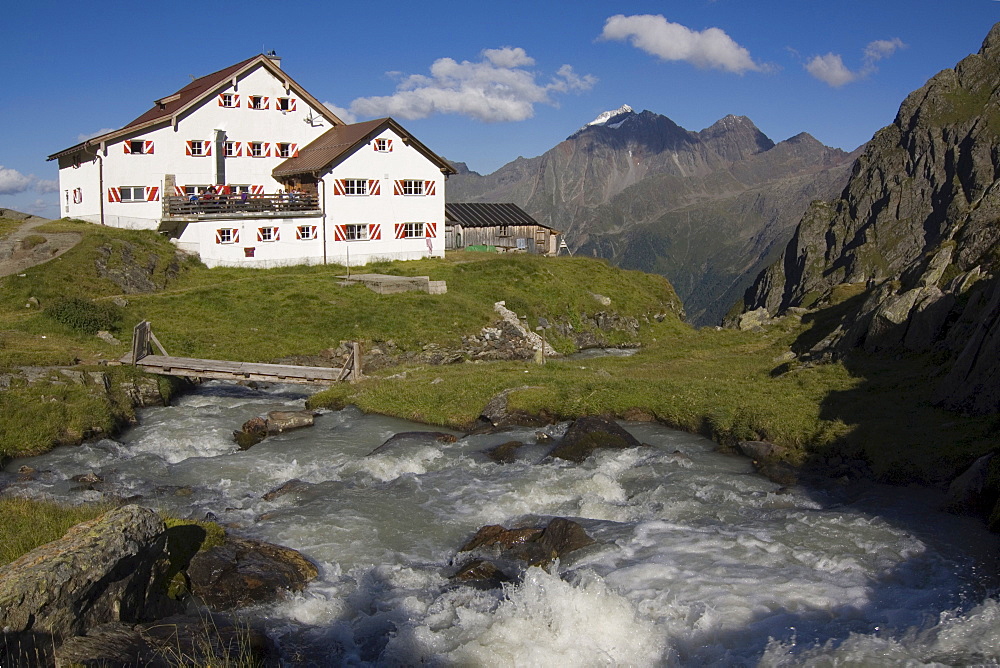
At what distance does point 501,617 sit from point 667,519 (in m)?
6.45

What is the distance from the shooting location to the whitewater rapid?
12.6 metres

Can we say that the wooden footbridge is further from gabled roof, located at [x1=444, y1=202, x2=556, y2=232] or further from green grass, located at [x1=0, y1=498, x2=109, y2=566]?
gabled roof, located at [x1=444, y1=202, x2=556, y2=232]

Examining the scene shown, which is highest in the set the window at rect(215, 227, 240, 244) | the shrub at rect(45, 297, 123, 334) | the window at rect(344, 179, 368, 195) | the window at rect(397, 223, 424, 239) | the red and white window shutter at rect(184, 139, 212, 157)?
the red and white window shutter at rect(184, 139, 212, 157)

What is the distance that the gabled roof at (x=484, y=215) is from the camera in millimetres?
73688

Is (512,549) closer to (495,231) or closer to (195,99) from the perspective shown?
(195,99)

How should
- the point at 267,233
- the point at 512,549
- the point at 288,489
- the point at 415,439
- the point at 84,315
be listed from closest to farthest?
the point at 512,549
the point at 288,489
the point at 415,439
the point at 84,315
the point at 267,233

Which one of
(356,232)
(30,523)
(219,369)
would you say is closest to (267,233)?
(356,232)

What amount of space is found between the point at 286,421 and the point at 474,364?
1437 centimetres

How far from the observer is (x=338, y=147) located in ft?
200

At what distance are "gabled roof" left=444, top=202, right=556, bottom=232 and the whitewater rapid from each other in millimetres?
49152

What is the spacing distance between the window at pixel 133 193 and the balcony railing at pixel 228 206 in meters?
1.49

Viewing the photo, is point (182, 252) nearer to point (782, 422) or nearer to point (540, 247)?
point (540, 247)

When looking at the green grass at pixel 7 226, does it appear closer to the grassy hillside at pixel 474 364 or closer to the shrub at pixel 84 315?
the grassy hillside at pixel 474 364

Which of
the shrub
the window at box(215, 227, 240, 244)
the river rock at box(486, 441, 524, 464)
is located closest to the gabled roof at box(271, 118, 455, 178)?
the window at box(215, 227, 240, 244)
